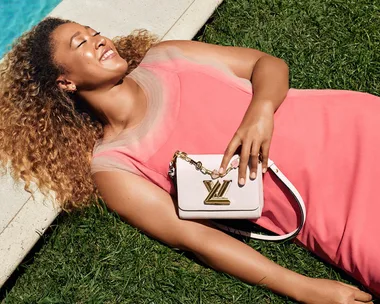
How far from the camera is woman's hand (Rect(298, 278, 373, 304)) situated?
3141 mm

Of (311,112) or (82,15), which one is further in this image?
(82,15)

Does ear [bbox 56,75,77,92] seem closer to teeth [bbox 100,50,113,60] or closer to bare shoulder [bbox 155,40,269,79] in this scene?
teeth [bbox 100,50,113,60]

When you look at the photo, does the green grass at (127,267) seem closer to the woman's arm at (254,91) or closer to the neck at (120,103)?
the neck at (120,103)

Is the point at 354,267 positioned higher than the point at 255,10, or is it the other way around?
the point at 255,10

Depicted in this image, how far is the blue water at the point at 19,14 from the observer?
20.0ft

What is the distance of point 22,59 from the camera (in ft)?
10.9

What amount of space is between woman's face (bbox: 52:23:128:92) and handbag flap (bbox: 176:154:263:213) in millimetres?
669

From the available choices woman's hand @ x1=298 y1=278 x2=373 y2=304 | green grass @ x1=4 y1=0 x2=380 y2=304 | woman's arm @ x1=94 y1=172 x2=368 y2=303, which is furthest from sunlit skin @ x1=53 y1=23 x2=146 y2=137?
woman's hand @ x1=298 y1=278 x2=373 y2=304

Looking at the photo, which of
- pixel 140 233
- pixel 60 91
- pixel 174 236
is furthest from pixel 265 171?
pixel 60 91

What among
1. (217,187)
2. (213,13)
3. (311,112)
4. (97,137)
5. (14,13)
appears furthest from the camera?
(14,13)

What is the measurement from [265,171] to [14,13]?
173 inches

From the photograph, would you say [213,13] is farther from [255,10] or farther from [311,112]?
[311,112]

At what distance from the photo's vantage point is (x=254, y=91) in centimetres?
329

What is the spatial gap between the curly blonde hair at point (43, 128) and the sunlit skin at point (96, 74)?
4.0 inches
